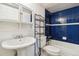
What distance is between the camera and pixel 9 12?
2.70 feet

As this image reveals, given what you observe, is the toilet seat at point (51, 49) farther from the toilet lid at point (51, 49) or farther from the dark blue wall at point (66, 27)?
the dark blue wall at point (66, 27)

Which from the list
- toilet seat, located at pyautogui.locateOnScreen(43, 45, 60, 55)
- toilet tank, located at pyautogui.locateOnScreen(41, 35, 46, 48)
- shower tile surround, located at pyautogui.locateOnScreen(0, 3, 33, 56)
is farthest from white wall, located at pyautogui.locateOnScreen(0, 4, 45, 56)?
toilet seat, located at pyautogui.locateOnScreen(43, 45, 60, 55)

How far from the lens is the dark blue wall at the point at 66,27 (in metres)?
1.03

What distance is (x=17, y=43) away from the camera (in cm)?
89

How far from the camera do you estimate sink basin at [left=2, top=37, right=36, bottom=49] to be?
2.38 feet

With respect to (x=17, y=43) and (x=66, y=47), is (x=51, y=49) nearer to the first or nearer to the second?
(x=66, y=47)

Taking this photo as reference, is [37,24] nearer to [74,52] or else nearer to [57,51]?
[57,51]

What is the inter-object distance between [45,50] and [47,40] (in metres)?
0.19

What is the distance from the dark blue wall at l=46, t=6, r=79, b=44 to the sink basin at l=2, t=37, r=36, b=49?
0.38m

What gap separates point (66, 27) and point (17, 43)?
2.69 feet

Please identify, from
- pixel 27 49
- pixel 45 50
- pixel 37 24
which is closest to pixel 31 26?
pixel 37 24

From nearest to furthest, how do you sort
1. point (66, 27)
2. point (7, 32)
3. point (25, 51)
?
point (7, 32), point (25, 51), point (66, 27)

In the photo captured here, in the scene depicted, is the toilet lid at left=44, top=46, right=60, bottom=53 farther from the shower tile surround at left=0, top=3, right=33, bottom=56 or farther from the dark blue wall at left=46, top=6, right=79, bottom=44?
the shower tile surround at left=0, top=3, right=33, bottom=56

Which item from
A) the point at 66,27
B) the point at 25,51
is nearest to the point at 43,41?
the point at 25,51
